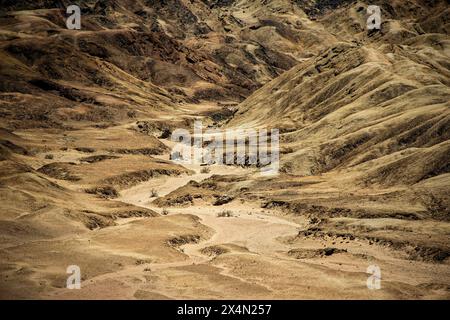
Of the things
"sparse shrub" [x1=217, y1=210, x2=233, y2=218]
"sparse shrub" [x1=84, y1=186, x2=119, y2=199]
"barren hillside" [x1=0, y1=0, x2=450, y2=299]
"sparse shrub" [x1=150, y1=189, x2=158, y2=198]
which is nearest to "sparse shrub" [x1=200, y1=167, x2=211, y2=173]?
"barren hillside" [x1=0, y1=0, x2=450, y2=299]

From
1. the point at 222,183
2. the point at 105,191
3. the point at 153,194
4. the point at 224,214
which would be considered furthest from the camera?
the point at 222,183

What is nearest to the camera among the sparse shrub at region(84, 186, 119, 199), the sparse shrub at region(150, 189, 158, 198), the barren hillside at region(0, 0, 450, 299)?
the barren hillside at region(0, 0, 450, 299)

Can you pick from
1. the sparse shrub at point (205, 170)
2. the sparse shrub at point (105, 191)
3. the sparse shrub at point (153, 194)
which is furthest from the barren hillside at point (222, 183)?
the sparse shrub at point (205, 170)

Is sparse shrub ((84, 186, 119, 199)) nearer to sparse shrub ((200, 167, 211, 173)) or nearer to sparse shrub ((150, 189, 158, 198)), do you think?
sparse shrub ((150, 189, 158, 198))

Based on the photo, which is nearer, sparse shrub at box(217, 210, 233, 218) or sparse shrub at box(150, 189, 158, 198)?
sparse shrub at box(217, 210, 233, 218)

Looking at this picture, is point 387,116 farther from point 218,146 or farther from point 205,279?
point 205,279

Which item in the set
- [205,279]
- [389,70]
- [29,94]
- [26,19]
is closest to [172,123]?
[29,94]

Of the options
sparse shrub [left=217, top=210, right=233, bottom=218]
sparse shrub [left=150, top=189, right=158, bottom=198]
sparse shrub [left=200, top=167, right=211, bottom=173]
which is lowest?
sparse shrub [left=217, top=210, right=233, bottom=218]

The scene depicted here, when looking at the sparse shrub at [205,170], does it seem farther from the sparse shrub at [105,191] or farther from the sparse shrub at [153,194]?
the sparse shrub at [105,191]

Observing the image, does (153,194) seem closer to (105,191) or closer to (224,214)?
(105,191)

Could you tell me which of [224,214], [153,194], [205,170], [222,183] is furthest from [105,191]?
[205,170]

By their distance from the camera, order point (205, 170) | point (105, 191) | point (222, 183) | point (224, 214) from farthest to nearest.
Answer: point (205, 170), point (222, 183), point (105, 191), point (224, 214)
